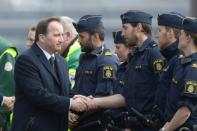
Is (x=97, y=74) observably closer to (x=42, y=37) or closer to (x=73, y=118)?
(x=73, y=118)

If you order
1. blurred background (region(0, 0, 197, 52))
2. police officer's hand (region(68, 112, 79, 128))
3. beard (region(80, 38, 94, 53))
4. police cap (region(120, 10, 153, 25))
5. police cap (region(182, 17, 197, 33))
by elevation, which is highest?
police cap (region(182, 17, 197, 33))

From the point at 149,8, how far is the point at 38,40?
29.9 ft

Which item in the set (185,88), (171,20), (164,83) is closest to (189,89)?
(185,88)

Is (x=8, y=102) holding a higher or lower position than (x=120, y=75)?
lower

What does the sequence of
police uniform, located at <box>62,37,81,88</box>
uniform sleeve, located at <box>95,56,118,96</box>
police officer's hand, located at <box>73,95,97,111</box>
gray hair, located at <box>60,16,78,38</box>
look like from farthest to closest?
1. police uniform, located at <box>62,37,81,88</box>
2. gray hair, located at <box>60,16,78,38</box>
3. uniform sleeve, located at <box>95,56,118,96</box>
4. police officer's hand, located at <box>73,95,97,111</box>

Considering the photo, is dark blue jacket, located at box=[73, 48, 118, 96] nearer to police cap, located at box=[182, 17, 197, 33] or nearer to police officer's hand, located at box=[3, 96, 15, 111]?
police officer's hand, located at box=[3, 96, 15, 111]

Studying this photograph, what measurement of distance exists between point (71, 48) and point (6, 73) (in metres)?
0.90

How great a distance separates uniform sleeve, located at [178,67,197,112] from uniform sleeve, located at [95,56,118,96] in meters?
1.56

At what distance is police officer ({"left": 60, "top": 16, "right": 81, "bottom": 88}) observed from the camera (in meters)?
10.9

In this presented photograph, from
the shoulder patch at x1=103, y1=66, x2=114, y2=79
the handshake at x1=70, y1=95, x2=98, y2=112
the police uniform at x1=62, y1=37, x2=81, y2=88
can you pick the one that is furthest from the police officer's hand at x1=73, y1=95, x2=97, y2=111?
the police uniform at x1=62, y1=37, x2=81, y2=88

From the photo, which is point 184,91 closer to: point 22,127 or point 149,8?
point 22,127

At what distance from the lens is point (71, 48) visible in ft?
36.4

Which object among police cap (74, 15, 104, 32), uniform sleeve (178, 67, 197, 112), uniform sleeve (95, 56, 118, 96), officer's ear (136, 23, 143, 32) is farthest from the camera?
police cap (74, 15, 104, 32)

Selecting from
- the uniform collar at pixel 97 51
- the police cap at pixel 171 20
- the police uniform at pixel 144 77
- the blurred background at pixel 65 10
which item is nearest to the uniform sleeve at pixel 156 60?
the police uniform at pixel 144 77
